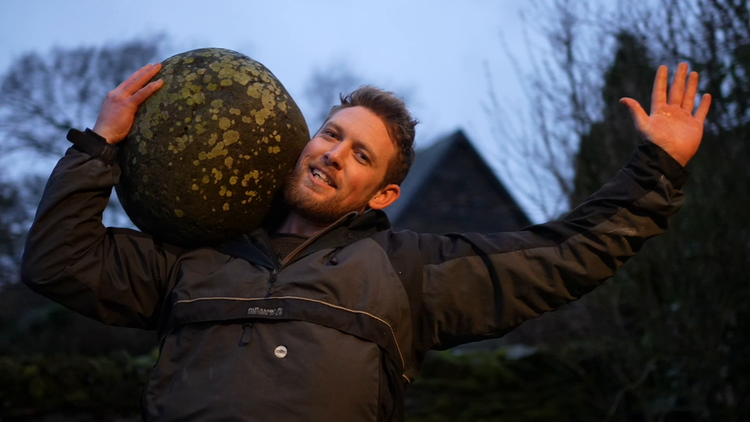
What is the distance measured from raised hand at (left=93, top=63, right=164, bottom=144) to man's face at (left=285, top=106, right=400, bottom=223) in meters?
0.56

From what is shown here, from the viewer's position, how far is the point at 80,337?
29.9 ft

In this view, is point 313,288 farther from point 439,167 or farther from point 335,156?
point 439,167

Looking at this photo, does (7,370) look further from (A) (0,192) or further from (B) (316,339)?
(B) (316,339)

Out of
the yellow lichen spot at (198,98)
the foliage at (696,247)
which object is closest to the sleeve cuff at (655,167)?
the yellow lichen spot at (198,98)

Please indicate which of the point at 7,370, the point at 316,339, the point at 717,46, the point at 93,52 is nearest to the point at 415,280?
the point at 316,339

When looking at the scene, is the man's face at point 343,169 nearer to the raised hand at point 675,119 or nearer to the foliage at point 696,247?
the raised hand at point 675,119

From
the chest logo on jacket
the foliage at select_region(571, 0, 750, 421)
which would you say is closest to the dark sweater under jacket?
the chest logo on jacket

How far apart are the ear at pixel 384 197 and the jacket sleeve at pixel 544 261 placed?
0.48 m

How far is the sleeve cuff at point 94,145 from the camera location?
2096 millimetres

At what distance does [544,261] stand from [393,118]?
0.87m

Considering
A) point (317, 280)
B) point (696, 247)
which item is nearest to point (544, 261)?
point (317, 280)

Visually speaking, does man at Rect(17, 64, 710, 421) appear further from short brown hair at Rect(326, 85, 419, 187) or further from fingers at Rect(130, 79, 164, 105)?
short brown hair at Rect(326, 85, 419, 187)

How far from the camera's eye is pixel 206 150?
6.91 ft

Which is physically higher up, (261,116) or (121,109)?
(121,109)
